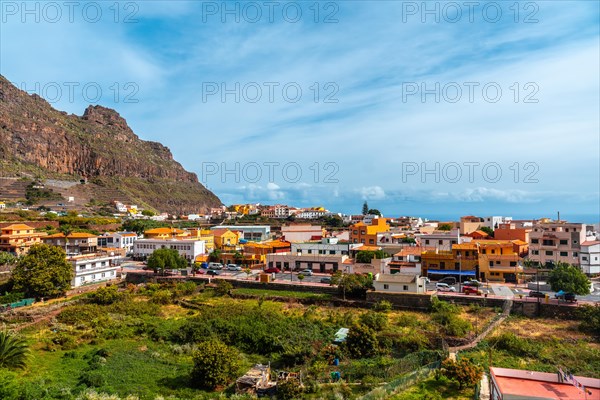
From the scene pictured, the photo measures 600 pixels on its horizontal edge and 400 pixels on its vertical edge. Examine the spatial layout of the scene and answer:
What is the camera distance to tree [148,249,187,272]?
4097cm

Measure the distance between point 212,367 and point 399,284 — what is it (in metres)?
17.3

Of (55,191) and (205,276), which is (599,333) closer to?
(205,276)

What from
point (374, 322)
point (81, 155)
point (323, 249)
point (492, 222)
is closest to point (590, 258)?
point (323, 249)

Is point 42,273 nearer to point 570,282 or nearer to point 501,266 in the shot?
point 501,266

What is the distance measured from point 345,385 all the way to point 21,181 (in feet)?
362

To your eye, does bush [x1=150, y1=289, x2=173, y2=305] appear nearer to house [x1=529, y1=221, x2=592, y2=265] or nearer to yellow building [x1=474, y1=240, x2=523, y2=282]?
yellow building [x1=474, y1=240, x2=523, y2=282]

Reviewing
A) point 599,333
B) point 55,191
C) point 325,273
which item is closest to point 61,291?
point 325,273

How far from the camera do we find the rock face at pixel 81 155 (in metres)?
125

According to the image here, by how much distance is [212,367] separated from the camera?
18344 mm

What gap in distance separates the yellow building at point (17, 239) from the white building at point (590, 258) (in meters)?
60.7

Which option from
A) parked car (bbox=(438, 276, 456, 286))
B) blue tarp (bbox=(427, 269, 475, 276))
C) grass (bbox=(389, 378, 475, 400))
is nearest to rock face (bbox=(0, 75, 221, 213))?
blue tarp (bbox=(427, 269, 475, 276))

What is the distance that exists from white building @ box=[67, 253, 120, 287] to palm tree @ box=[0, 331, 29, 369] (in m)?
17.2

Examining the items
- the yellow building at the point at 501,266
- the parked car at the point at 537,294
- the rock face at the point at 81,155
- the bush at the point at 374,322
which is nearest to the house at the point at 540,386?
the bush at the point at 374,322

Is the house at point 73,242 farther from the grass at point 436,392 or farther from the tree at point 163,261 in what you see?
the grass at point 436,392
